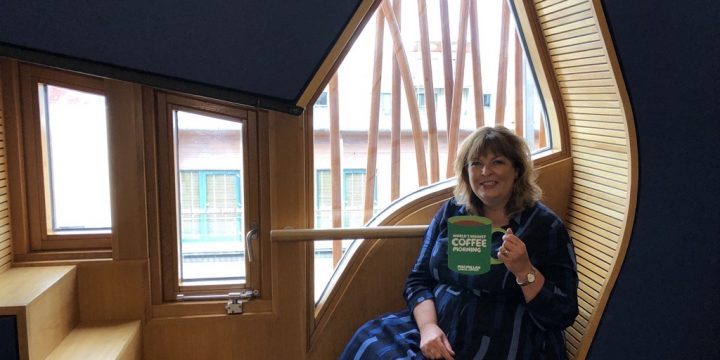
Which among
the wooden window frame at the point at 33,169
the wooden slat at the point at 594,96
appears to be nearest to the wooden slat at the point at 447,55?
the wooden slat at the point at 594,96

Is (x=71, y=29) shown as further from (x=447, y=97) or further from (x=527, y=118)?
(x=527, y=118)

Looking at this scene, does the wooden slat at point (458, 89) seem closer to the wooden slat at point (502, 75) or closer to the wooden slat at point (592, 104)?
the wooden slat at point (502, 75)

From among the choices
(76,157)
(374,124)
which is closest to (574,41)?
(374,124)

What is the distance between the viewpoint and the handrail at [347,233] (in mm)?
1870

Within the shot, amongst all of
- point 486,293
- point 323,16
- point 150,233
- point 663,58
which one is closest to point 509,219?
point 486,293

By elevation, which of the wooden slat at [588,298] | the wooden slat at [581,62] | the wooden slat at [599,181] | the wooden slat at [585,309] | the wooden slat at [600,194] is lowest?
the wooden slat at [585,309]

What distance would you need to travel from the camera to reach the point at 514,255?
145cm

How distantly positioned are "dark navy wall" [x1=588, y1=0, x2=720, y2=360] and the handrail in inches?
28.9

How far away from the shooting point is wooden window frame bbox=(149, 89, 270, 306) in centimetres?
190

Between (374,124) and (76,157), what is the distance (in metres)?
1.08

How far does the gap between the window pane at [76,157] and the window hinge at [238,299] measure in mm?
A: 516

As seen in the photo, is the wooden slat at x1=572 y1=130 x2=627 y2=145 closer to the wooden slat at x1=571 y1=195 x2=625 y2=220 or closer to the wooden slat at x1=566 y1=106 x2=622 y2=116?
the wooden slat at x1=566 y1=106 x2=622 y2=116

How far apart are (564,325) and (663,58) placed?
0.93 m

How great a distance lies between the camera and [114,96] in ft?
5.97
